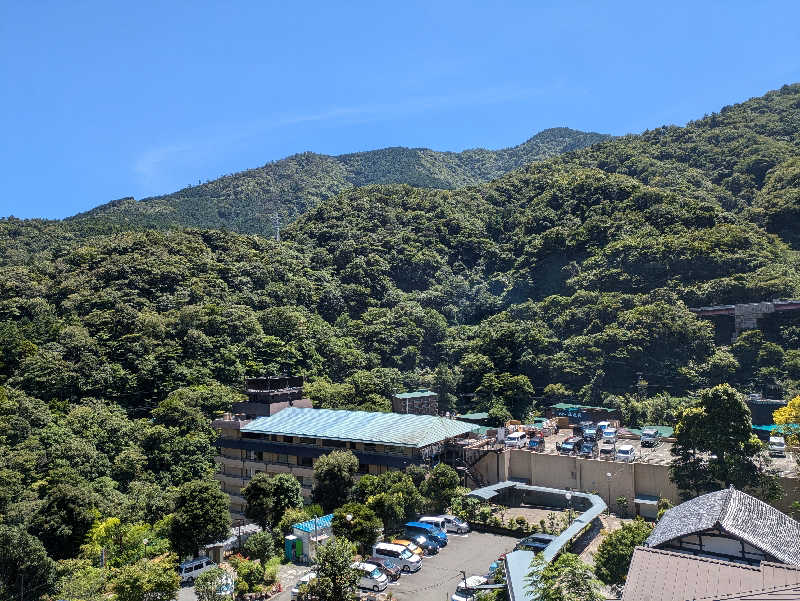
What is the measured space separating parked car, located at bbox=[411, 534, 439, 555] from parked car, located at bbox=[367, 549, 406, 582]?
2.60 meters

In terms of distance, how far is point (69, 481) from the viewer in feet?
121

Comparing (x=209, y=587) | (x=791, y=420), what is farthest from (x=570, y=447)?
(x=209, y=587)

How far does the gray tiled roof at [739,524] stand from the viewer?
20.8 metres

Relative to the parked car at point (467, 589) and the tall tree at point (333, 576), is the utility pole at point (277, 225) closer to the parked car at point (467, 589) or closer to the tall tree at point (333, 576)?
the parked car at point (467, 589)

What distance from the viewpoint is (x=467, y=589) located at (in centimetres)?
2462

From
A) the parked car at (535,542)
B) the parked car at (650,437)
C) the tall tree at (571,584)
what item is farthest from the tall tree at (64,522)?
the parked car at (650,437)

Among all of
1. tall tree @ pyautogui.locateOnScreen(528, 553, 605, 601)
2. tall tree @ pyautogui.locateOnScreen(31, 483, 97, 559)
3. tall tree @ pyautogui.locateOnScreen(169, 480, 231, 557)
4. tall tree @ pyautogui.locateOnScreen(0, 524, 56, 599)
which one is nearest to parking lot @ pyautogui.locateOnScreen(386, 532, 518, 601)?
tall tree @ pyautogui.locateOnScreen(169, 480, 231, 557)

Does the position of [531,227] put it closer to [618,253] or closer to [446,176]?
[618,253]

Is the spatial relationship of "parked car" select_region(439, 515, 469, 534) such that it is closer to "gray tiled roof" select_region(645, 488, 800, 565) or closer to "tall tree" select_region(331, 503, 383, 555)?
"tall tree" select_region(331, 503, 383, 555)

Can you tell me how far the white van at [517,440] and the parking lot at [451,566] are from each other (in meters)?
Result: 9.41

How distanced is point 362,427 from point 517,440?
10.2 metres

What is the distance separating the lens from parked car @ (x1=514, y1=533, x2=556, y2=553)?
28.8 metres

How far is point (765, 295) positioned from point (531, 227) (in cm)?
3612

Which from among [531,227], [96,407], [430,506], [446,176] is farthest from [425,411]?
[446,176]
